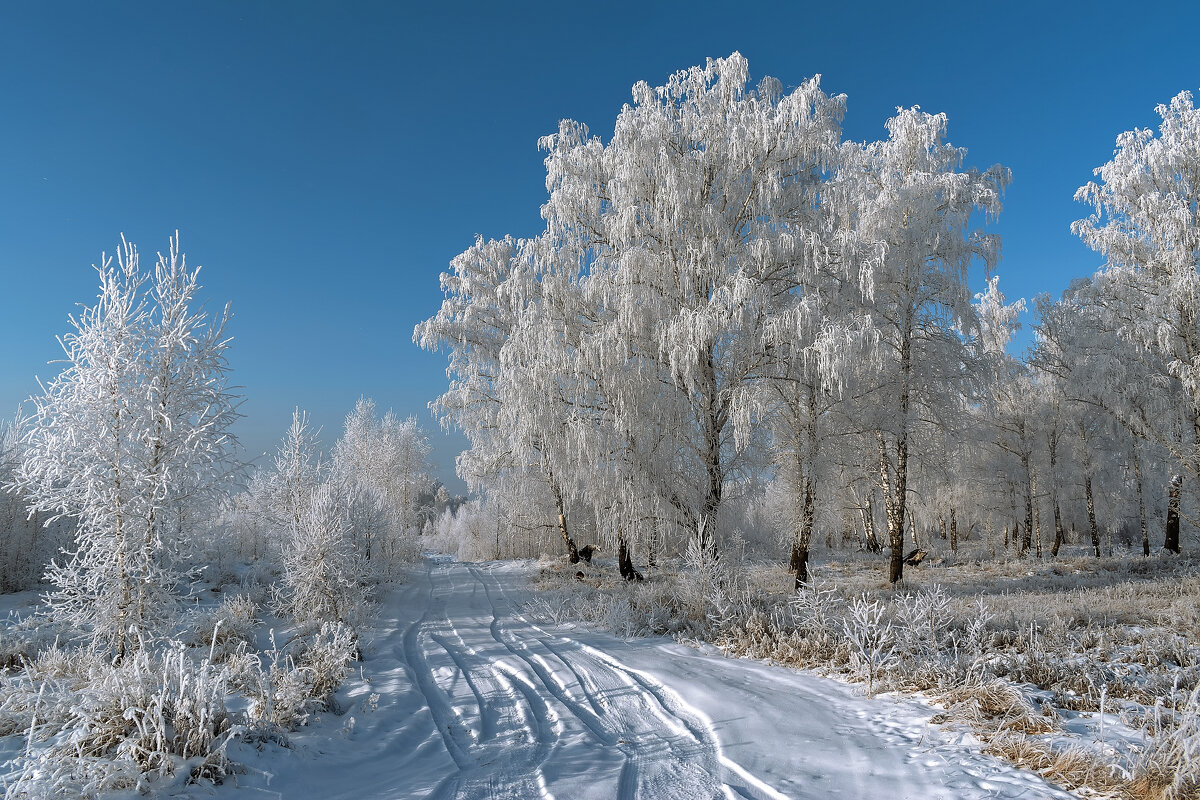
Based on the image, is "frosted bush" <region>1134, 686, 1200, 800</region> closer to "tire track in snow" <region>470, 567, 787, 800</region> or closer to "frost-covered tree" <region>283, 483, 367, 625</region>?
"tire track in snow" <region>470, 567, 787, 800</region>

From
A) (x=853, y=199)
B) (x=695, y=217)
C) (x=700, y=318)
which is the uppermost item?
(x=853, y=199)

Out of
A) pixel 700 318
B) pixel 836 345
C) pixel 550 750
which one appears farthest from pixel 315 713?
pixel 836 345

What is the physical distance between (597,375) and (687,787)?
7.93 m

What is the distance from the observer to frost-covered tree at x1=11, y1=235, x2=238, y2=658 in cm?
576

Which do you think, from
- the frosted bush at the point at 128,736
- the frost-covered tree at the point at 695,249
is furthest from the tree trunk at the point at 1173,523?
the frosted bush at the point at 128,736

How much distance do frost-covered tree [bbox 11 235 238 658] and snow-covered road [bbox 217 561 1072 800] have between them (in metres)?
2.77

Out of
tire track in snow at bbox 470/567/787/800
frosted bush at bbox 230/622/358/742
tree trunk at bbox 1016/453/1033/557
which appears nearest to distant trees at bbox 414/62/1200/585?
tire track in snow at bbox 470/567/787/800

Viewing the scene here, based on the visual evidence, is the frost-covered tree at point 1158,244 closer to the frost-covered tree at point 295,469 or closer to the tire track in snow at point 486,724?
the tire track in snow at point 486,724

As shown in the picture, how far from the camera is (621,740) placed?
378cm

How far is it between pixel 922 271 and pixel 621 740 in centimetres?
1223

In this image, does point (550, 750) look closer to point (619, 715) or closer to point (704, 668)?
point (619, 715)

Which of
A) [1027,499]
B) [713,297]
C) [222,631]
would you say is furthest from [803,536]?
[1027,499]

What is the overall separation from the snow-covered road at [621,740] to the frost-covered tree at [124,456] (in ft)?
9.09

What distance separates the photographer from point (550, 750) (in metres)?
3.64
